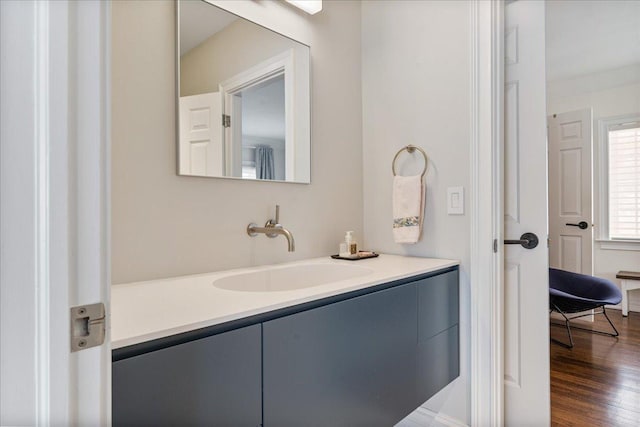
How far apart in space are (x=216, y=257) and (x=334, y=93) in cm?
107

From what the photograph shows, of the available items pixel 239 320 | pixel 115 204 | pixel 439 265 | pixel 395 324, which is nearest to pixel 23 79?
pixel 239 320

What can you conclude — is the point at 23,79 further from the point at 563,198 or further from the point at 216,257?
the point at 563,198

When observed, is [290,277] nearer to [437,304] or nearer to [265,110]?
[437,304]

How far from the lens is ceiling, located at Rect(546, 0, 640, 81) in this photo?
101 inches

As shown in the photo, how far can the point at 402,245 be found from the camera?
188 centimetres

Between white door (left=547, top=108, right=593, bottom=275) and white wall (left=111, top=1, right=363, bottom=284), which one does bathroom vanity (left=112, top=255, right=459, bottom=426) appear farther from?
white door (left=547, top=108, right=593, bottom=275)

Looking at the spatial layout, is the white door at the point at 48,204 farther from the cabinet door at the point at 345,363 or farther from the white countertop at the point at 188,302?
the cabinet door at the point at 345,363

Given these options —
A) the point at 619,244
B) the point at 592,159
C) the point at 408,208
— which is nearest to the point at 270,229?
the point at 408,208

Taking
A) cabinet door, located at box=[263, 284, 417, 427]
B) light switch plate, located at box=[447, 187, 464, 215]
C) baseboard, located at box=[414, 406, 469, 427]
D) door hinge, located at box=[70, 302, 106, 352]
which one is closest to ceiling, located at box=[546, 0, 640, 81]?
light switch plate, located at box=[447, 187, 464, 215]

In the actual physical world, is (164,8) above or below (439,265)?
above

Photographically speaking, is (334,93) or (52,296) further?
(334,93)

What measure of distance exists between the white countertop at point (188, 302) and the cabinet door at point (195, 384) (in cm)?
4

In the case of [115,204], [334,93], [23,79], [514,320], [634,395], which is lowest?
[634,395]

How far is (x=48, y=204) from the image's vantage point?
44cm
